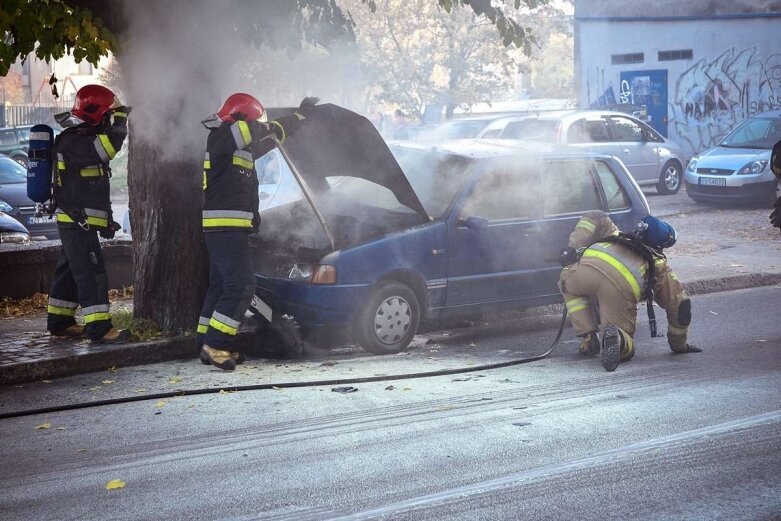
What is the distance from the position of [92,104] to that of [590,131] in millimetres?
12731

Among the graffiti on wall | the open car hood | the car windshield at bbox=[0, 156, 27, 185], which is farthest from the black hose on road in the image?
the graffiti on wall

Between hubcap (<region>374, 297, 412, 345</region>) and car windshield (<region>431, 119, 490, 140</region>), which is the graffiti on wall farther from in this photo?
hubcap (<region>374, 297, 412, 345</region>)

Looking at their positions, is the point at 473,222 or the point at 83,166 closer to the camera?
the point at 83,166

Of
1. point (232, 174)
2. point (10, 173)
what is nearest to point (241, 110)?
point (232, 174)

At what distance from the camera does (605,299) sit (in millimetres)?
7223

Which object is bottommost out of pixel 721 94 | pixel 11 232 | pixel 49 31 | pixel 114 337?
pixel 114 337

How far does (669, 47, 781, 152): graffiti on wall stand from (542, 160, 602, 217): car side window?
1748 centimetres

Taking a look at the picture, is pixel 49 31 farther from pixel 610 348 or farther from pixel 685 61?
pixel 685 61

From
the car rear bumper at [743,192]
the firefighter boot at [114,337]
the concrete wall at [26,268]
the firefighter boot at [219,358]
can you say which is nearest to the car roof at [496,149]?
the firefighter boot at [219,358]

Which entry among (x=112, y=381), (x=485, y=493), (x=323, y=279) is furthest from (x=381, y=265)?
(x=485, y=493)

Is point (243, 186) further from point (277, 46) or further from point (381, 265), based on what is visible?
point (277, 46)

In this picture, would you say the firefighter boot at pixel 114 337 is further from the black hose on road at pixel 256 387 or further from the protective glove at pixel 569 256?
the protective glove at pixel 569 256

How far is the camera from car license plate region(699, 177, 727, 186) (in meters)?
17.3

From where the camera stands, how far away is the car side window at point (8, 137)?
79.1 feet
